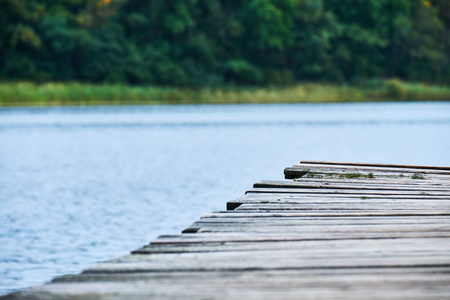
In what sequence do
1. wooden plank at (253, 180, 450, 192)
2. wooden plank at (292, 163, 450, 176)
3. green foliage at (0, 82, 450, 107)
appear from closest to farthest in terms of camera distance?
wooden plank at (253, 180, 450, 192) → wooden plank at (292, 163, 450, 176) → green foliage at (0, 82, 450, 107)

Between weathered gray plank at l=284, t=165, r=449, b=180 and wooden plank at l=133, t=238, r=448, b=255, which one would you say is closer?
wooden plank at l=133, t=238, r=448, b=255

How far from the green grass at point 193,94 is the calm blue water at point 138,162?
742mm

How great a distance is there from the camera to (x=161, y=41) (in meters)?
44.1

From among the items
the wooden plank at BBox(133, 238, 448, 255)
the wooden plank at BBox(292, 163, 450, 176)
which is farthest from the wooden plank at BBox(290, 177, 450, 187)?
the wooden plank at BBox(133, 238, 448, 255)

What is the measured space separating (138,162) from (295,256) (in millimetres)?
12887

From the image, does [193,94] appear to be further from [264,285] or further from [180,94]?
[264,285]

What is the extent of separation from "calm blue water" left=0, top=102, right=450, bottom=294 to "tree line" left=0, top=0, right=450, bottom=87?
956 cm

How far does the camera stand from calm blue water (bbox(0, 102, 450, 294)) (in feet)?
24.2

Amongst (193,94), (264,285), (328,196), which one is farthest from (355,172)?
(193,94)

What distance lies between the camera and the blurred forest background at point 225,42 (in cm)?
4059

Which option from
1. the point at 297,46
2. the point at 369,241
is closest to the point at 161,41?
the point at 297,46

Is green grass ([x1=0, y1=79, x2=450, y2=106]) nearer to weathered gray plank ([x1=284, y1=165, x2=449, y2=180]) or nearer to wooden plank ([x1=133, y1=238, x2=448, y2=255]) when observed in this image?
weathered gray plank ([x1=284, y1=165, x2=449, y2=180])

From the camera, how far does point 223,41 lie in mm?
45500

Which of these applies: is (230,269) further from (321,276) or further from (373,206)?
(373,206)
